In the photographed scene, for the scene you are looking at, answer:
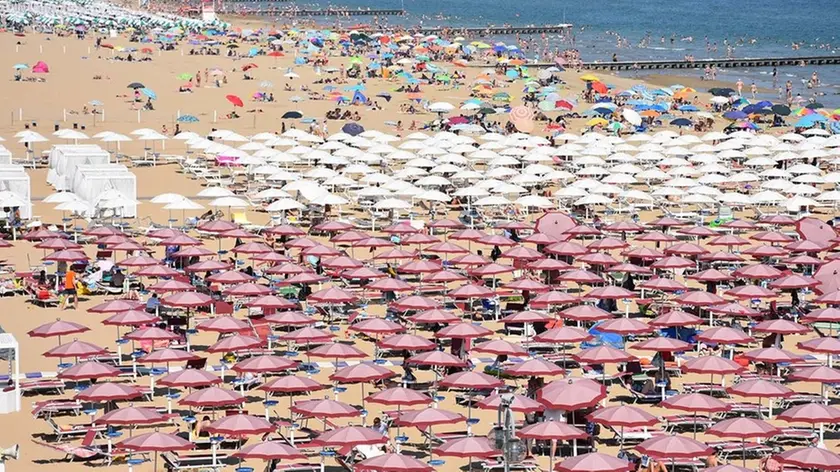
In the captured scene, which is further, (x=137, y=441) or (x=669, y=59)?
(x=669, y=59)

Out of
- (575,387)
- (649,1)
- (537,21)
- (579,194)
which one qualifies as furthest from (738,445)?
(649,1)

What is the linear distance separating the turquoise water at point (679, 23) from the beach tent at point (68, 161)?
38598 millimetres

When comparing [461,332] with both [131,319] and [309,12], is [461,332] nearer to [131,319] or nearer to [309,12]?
[131,319]

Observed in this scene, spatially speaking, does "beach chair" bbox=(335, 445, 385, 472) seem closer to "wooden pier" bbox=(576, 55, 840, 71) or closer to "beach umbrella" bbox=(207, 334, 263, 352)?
"beach umbrella" bbox=(207, 334, 263, 352)

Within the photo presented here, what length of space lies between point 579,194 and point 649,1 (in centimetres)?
16342

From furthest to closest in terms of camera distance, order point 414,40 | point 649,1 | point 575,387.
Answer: point 649,1
point 414,40
point 575,387

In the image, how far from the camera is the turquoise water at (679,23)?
101 meters

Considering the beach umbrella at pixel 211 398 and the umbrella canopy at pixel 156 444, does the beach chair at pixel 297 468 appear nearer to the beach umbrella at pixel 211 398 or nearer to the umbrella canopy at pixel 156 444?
the beach umbrella at pixel 211 398

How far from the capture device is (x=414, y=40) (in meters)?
94.5

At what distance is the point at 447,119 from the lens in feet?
185

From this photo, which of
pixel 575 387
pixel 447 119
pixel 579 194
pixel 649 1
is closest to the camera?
pixel 575 387

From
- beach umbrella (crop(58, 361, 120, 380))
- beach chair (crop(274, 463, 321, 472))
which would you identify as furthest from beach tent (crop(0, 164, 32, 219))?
beach chair (crop(274, 463, 321, 472))

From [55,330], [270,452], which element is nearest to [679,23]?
[55,330]

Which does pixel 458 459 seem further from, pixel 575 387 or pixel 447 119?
pixel 447 119
